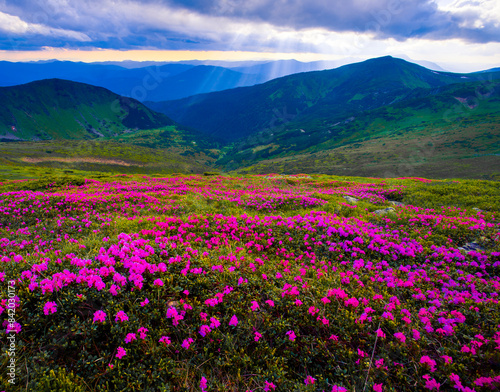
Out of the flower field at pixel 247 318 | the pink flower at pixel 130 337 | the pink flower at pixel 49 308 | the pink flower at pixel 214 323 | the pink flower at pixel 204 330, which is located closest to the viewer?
the flower field at pixel 247 318

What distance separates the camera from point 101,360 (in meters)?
3.26

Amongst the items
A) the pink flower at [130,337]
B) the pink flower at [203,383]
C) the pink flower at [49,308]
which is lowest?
the pink flower at [203,383]

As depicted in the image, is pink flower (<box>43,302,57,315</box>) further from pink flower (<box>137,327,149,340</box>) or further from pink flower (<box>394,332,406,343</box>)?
pink flower (<box>394,332,406,343</box>)

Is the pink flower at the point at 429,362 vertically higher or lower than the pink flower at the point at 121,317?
lower

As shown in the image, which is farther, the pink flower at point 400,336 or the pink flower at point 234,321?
the pink flower at point 234,321

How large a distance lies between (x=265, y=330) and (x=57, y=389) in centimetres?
295

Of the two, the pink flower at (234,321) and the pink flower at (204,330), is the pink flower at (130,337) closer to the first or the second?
the pink flower at (204,330)

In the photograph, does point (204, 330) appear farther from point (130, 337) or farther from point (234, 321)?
point (130, 337)

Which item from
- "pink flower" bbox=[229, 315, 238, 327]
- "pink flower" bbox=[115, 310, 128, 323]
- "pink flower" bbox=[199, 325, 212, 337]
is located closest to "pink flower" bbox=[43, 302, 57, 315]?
"pink flower" bbox=[115, 310, 128, 323]

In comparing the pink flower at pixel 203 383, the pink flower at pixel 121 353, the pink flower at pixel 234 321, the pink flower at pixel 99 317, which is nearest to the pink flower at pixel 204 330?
the pink flower at pixel 234 321

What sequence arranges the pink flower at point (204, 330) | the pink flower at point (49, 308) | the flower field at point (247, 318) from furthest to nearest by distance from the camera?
the pink flower at point (204, 330)
the pink flower at point (49, 308)
the flower field at point (247, 318)

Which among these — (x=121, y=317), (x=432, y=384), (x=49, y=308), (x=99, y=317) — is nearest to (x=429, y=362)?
(x=432, y=384)

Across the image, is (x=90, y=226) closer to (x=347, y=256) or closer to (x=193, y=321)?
(x=193, y=321)

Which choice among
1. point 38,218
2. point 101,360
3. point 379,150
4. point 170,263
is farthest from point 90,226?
point 379,150
